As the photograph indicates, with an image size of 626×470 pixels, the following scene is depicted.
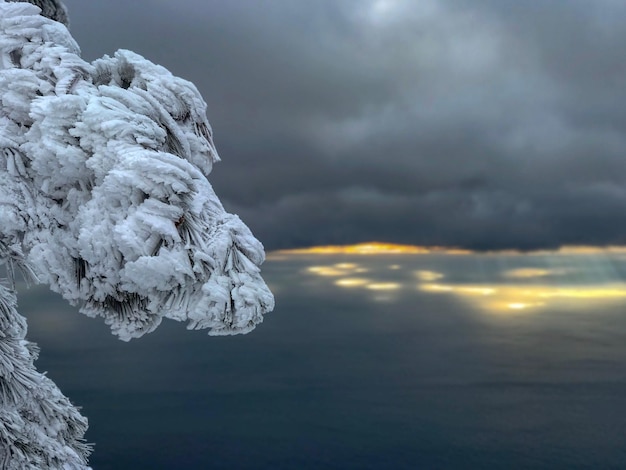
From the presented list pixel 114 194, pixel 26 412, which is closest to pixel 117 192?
pixel 114 194

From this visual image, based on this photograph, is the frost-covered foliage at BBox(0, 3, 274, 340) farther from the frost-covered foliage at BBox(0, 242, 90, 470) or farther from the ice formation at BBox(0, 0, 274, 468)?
the frost-covered foliage at BBox(0, 242, 90, 470)

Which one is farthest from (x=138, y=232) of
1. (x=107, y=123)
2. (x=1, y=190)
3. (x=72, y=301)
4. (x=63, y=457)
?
(x=63, y=457)

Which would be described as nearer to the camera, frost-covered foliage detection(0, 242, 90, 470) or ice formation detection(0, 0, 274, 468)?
ice formation detection(0, 0, 274, 468)

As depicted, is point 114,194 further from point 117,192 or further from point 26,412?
point 26,412

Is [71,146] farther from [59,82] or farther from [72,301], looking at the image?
[72,301]

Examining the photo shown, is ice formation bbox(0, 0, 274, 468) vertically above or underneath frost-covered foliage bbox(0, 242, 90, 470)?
above

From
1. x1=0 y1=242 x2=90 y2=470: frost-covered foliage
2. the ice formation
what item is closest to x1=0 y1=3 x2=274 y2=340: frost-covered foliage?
the ice formation
